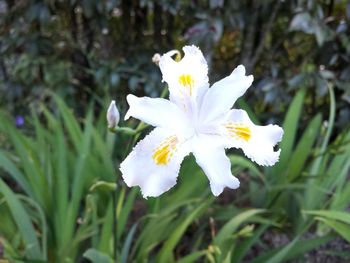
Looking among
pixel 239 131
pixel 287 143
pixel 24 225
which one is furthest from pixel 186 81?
pixel 287 143

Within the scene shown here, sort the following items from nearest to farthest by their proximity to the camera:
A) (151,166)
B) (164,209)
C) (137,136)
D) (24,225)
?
(151,166), (137,136), (24,225), (164,209)

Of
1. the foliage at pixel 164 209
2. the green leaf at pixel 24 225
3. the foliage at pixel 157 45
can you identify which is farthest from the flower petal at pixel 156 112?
the foliage at pixel 157 45

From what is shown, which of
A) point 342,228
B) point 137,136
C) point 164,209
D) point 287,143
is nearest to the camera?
point 137,136

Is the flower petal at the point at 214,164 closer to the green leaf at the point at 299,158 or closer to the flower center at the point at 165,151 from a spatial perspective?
the flower center at the point at 165,151

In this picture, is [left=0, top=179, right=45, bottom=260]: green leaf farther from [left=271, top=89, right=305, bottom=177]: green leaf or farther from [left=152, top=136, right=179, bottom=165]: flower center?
[left=271, top=89, right=305, bottom=177]: green leaf

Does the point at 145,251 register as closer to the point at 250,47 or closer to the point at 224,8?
the point at 224,8

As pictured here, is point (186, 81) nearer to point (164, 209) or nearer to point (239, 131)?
point (239, 131)
